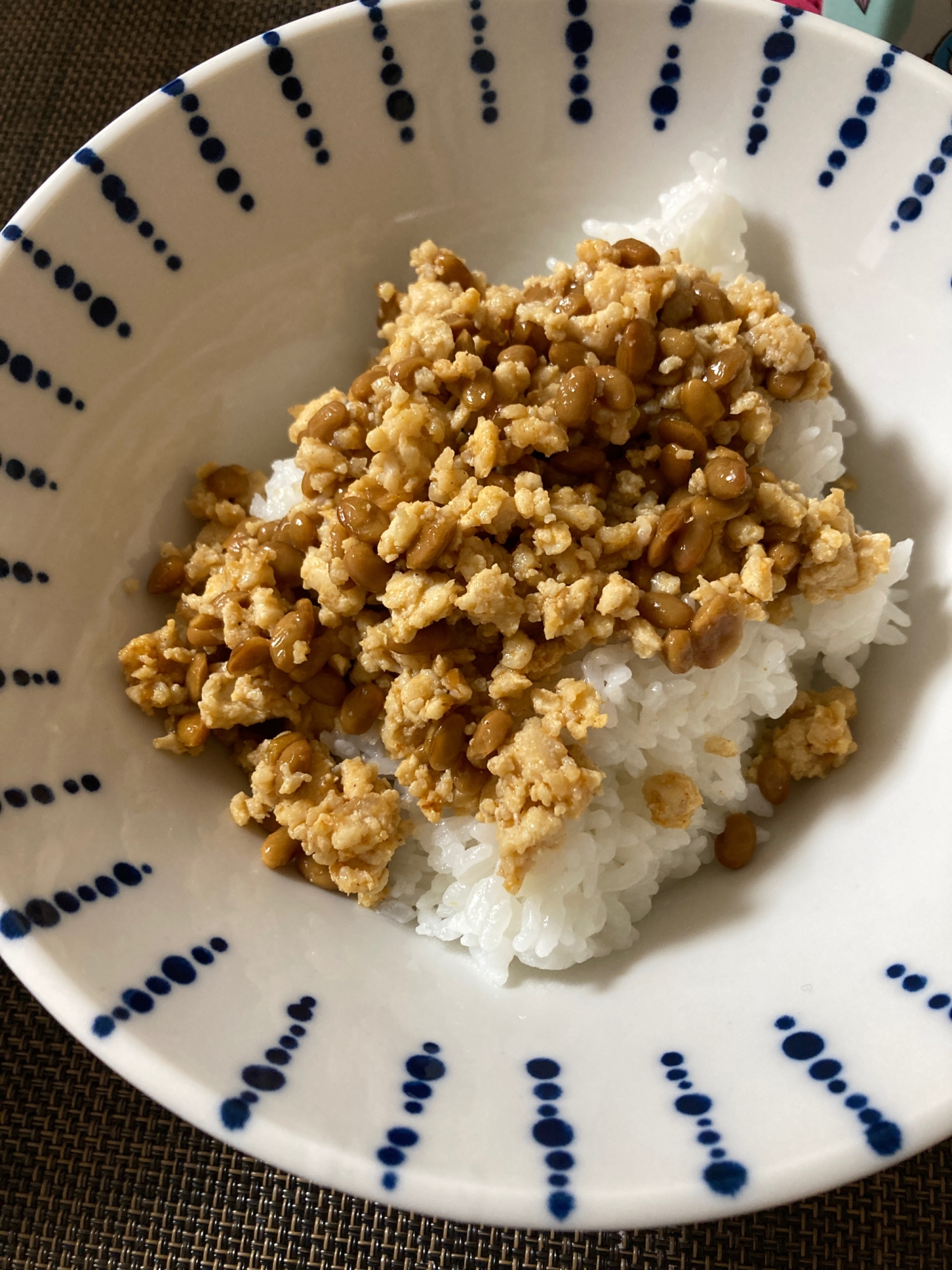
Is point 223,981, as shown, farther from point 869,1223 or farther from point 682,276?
point 682,276

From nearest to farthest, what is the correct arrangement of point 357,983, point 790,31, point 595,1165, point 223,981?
point 595,1165, point 223,981, point 357,983, point 790,31

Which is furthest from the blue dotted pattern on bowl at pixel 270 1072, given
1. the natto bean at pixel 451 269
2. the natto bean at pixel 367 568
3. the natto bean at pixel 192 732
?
the natto bean at pixel 451 269

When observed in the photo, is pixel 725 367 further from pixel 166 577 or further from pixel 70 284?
pixel 70 284

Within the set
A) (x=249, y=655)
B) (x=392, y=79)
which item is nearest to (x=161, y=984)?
(x=249, y=655)

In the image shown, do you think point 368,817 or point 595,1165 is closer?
point 595,1165

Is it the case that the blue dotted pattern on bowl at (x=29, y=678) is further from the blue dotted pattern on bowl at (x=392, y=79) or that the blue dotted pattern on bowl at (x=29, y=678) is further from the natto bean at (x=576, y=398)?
the blue dotted pattern on bowl at (x=392, y=79)

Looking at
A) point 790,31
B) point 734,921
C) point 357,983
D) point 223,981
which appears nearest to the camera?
point 223,981

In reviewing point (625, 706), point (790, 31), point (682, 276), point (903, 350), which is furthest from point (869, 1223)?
point (790, 31)
